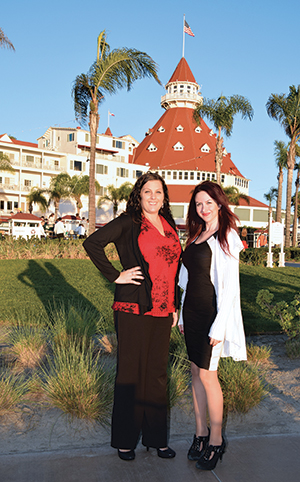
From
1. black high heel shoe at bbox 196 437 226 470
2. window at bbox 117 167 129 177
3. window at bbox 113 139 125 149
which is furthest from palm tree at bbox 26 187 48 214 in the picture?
black high heel shoe at bbox 196 437 226 470

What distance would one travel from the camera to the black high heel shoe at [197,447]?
2.91 m

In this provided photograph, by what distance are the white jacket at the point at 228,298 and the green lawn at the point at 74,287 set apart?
3983 mm

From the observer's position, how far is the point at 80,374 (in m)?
3.54

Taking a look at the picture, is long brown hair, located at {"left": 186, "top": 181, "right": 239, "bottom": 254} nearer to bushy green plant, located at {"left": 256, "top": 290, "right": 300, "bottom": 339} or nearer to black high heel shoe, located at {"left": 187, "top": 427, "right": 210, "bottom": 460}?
black high heel shoe, located at {"left": 187, "top": 427, "right": 210, "bottom": 460}

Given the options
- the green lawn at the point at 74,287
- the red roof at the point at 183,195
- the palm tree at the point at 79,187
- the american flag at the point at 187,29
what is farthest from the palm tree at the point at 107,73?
the american flag at the point at 187,29

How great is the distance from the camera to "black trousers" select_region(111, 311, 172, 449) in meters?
2.96

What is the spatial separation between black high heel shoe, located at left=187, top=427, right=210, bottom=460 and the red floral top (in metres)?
0.91

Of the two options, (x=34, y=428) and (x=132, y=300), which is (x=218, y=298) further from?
(x=34, y=428)

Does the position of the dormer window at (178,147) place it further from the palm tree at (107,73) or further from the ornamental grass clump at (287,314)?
the ornamental grass clump at (287,314)

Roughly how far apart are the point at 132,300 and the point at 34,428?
1.33 meters

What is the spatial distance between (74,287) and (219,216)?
7171 millimetres

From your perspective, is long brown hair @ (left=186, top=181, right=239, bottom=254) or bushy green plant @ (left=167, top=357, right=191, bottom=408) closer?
long brown hair @ (left=186, top=181, right=239, bottom=254)

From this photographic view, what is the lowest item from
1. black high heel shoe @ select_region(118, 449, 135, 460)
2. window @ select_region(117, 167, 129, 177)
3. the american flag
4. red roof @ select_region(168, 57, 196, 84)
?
black high heel shoe @ select_region(118, 449, 135, 460)

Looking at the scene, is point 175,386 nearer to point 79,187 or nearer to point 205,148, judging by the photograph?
point 79,187
